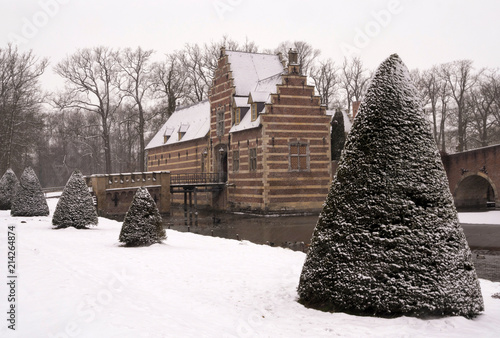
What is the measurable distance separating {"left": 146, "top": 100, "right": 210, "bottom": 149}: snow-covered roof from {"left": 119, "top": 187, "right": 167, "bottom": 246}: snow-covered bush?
2296 cm

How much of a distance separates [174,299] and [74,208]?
10.2m

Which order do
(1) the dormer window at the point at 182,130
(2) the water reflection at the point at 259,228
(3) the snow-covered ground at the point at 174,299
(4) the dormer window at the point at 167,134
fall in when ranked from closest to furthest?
(3) the snow-covered ground at the point at 174,299, (2) the water reflection at the point at 259,228, (1) the dormer window at the point at 182,130, (4) the dormer window at the point at 167,134

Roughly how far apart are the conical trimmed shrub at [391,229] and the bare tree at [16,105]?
1130 inches

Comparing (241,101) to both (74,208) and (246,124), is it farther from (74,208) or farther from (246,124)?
(74,208)

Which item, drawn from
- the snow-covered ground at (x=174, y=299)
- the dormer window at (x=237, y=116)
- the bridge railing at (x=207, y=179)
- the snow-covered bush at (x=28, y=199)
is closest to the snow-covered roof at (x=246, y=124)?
the dormer window at (x=237, y=116)

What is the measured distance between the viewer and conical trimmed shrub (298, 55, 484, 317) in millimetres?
5703

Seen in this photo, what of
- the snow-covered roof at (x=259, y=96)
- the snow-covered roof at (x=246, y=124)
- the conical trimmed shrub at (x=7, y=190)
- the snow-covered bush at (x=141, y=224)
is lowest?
the snow-covered bush at (x=141, y=224)

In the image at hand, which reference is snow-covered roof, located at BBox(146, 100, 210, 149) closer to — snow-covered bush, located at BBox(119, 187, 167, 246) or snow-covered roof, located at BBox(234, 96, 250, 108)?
snow-covered roof, located at BBox(234, 96, 250, 108)

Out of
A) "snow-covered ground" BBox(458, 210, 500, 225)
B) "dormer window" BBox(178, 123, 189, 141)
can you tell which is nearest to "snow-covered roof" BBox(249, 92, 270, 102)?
"dormer window" BBox(178, 123, 189, 141)

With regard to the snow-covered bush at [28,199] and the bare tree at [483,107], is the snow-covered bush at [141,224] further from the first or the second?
the bare tree at [483,107]

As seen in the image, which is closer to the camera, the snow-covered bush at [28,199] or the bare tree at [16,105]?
the snow-covered bush at [28,199]

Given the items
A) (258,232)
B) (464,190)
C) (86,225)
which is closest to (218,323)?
(86,225)

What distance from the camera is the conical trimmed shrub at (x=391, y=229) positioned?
570 cm

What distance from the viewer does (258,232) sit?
20234mm
